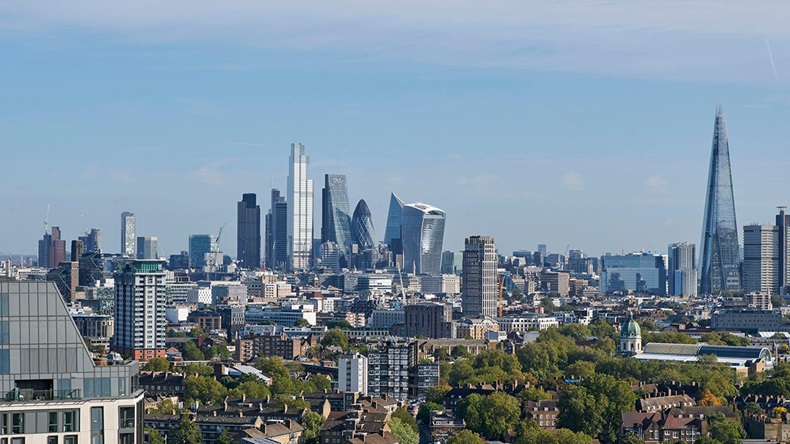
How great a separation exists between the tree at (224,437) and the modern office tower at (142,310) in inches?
2318

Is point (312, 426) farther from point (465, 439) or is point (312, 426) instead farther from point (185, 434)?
point (465, 439)

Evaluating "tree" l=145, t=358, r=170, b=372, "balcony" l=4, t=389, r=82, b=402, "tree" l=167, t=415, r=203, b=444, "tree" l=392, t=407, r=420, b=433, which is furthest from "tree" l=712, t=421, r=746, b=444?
"balcony" l=4, t=389, r=82, b=402

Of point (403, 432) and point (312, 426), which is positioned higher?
point (312, 426)

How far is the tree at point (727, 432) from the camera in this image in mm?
84812

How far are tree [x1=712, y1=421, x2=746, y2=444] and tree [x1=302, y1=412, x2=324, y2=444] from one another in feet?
61.5

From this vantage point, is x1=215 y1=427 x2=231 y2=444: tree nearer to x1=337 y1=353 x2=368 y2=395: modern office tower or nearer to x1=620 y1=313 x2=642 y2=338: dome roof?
x1=337 y1=353 x2=368 y2=395: modern office tower

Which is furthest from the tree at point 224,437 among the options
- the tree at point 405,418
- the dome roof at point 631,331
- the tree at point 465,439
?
the dome roof at point 631,331

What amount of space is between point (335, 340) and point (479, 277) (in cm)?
3628

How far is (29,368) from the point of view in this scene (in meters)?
24.5

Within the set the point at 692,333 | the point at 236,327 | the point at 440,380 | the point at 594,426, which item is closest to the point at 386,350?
the point at 440,380

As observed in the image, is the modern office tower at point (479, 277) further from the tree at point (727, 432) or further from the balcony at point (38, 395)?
the balcony at point (38, 395)

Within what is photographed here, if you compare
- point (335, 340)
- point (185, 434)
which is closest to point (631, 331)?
point (335, 340)

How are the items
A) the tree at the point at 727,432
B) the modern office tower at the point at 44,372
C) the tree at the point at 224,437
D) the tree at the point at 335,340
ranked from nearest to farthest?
the modern office tower at the point at 44,372 < the tree at the point at 224,437 < the tree at the point at 727,432 < the tree at the point at 335,340

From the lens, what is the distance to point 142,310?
142375 mm
